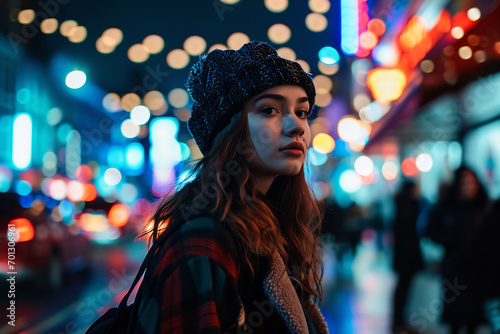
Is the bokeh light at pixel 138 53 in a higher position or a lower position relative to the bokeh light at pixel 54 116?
lower

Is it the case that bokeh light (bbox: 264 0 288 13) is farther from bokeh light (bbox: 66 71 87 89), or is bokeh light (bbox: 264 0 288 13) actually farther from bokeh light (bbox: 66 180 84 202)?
bokeh light (bbox: 66 180 84 202)

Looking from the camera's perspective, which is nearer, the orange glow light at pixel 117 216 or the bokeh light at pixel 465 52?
the bokeh light at pixel 465 52

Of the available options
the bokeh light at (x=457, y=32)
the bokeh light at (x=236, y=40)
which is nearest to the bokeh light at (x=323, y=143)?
the bokeh light at (x=457, y=32)

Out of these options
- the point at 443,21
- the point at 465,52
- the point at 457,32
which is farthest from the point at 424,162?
the point at 457,32

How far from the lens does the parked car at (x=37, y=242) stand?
7746 mm

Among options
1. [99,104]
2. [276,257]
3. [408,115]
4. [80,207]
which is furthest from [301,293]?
[99,104]

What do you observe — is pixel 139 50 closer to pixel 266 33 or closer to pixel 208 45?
pixel 208 45

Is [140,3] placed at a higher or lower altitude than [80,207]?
higher

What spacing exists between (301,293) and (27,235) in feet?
24.9

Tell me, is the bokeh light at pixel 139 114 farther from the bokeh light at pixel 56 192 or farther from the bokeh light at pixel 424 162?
the bokeh light at pixel 424 162

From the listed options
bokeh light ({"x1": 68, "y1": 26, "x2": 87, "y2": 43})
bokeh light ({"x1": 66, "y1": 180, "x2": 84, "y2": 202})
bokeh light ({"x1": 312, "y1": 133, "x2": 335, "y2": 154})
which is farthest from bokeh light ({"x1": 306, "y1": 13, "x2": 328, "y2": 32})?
bokeh light ({"x1": 312, "y1": 133, "x2": 335, "y2": 154})

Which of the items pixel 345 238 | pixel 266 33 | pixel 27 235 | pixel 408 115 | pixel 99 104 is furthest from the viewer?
pixel 99 104

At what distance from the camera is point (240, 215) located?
1567 millimetres

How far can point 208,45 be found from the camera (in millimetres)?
5680
